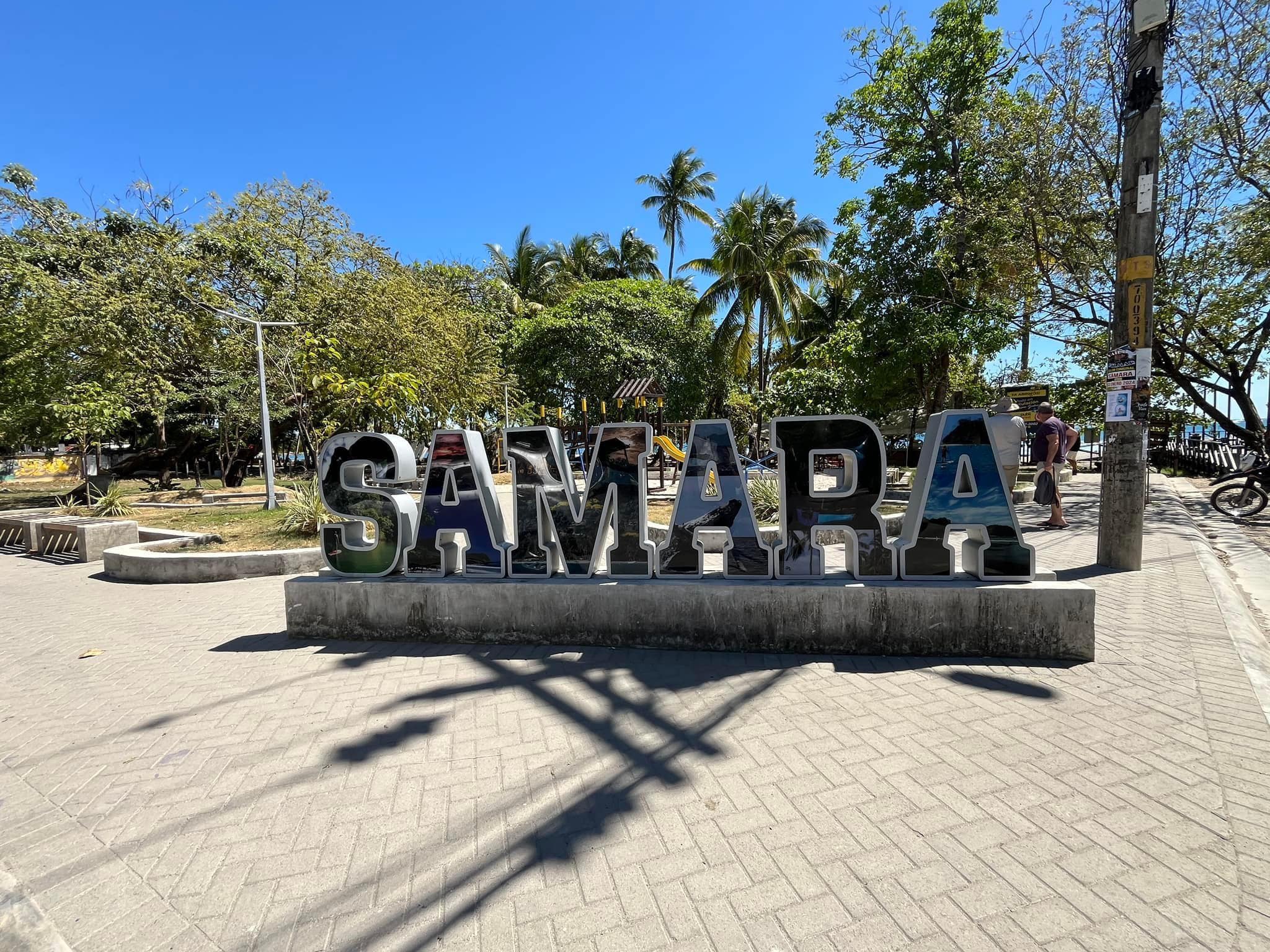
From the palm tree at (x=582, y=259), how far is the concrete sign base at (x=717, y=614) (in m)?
32.3

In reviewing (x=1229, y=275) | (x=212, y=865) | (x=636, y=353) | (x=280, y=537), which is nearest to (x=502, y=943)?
(x=212, y=865)

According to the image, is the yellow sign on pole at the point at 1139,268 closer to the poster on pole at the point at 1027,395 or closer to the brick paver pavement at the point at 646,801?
the brick paver pavement at the point at 646,801

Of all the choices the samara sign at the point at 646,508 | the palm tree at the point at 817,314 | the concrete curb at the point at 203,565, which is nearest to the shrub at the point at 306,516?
the concrete curb at the point at 203,565

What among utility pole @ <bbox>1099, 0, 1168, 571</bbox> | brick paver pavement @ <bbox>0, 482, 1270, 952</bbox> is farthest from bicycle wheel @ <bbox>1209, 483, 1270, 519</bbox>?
brick paver pavement @ <bbox>0, 482, 1270, 952</bbox>

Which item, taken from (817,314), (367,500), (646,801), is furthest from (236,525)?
(817,314)

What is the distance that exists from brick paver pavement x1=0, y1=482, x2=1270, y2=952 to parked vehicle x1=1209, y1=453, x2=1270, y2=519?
30.7 ft

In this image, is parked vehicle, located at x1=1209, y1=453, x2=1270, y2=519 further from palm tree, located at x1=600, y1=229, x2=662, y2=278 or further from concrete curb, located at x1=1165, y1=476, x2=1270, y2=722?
palm tree, located at x1=600, y1=229, x2=662, y2=278

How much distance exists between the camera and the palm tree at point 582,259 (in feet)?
115

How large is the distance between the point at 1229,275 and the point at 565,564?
17.8 m

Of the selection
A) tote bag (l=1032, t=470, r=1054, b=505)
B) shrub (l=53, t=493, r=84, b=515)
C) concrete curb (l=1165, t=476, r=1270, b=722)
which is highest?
tote bag (l=1032, t=470, r=1054, b=505)

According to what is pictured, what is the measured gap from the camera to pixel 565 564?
4.77 meters

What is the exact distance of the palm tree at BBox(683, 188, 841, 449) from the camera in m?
23.6

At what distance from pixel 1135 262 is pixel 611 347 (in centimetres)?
2172

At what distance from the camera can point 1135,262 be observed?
580 cm
